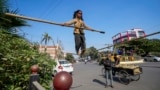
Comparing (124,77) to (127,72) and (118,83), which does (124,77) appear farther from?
(118,83)

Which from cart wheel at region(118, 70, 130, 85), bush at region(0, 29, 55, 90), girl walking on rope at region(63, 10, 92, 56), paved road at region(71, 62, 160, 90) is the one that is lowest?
paved road at region(71, 62, 160, 90)

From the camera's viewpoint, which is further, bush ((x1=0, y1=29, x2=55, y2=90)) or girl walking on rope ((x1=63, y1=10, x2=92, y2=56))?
girl walking on rope ((x1=63, y1=10, x2=92, y2=56))

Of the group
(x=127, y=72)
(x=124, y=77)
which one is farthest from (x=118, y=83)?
(x=127, y=72)

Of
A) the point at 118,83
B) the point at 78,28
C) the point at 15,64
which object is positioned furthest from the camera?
the point at 118,83

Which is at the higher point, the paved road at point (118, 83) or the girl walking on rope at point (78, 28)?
the girl walking on rope at point (78, 28)

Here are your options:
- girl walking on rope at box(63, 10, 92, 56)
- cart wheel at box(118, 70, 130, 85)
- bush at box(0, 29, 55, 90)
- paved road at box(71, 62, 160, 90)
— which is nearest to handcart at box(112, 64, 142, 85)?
cart wheel at box(118, 70, 130, 85)

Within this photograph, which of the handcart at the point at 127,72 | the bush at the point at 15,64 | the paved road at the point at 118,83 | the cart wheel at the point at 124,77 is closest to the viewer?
the bush at the point at 15,64

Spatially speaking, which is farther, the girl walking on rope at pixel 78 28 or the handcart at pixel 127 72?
the handcart at pixel 127 72

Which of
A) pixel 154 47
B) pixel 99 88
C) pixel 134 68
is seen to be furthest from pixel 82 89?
pixel 154 47

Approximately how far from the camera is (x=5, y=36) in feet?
12.3

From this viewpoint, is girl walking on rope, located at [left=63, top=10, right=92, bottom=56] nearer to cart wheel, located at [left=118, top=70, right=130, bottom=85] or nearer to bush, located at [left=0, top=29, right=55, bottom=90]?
bush, located at [left=0, top=29, right=55, bottom=90]

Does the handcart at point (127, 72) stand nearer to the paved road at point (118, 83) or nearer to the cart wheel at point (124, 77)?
the cart wheel at point (124, 77)

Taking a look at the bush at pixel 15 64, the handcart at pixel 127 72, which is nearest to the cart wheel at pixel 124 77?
the handcart at pixel 127 72

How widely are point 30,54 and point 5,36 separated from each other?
56 cm
